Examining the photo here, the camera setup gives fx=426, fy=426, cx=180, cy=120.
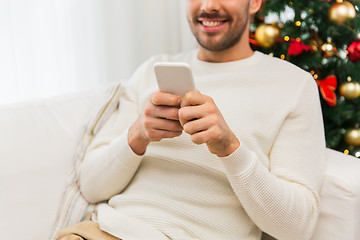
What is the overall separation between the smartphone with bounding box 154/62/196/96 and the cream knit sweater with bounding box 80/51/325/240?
0.22 metres

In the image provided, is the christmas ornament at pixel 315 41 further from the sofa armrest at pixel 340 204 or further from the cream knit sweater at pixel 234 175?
the sofa armrest at pixel 340 204

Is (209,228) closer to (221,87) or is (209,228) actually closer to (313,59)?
(221,87)

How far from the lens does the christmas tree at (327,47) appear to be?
145 centimetres

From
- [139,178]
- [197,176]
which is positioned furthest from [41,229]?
[197,176]

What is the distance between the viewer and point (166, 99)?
88 cm

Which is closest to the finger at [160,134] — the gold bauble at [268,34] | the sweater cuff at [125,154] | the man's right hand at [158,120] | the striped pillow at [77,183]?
the man's right hand at [158,120]

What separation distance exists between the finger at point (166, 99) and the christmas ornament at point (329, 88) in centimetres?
77

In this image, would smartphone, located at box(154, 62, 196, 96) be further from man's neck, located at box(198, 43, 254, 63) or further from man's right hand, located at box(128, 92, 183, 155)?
man's neck, located at box(198, 43, 254, 63)

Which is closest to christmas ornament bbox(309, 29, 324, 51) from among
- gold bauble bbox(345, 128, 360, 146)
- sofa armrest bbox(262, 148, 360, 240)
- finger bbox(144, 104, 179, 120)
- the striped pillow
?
gold bauble bbox(345, 128, 360, 146)

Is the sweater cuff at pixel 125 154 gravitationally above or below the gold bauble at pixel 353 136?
above

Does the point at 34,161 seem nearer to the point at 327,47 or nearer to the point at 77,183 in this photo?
the point at 77,183

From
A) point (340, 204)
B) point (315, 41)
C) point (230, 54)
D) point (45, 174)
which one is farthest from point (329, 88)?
point (45, 174)

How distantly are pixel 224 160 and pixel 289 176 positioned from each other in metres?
0.22

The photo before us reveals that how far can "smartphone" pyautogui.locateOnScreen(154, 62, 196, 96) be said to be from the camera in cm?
79
